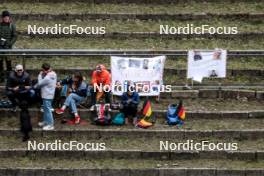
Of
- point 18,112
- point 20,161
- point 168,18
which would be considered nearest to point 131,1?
point 168,18

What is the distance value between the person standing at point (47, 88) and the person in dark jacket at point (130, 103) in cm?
191

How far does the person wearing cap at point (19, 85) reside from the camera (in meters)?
18.5

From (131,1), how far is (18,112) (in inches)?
267

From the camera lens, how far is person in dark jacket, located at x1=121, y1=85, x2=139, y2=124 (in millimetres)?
18891

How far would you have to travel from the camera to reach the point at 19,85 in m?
18.6

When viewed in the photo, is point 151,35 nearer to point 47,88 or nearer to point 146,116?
point 146,116

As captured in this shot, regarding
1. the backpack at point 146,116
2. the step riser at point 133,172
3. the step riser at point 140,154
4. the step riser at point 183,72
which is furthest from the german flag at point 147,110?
the step riser at point 183,72

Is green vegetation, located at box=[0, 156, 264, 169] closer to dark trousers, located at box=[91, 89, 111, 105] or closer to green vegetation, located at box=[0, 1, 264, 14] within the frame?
dark trousers, located at box=[91, 89, 111, 105]

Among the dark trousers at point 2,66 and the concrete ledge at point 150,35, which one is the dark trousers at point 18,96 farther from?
the concrete ledge at point 150,35

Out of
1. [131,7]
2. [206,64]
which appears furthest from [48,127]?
[131,7]

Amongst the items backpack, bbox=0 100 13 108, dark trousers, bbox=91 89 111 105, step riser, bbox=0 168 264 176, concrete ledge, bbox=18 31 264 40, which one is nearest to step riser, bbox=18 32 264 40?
concrete ledge, bbox=18 31 264 40

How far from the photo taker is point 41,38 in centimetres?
2278

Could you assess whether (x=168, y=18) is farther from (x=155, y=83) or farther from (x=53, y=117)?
(x=53, y=117)

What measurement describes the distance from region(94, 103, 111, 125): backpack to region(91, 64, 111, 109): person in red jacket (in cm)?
32
